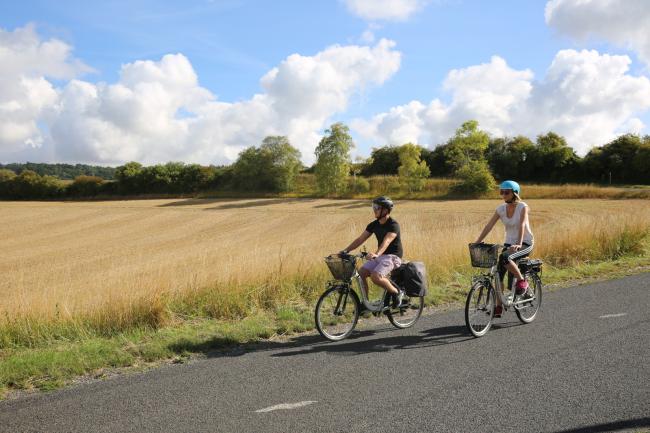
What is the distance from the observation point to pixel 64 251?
31281 millimetres

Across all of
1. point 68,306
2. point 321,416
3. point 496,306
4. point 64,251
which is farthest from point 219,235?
point 321,416

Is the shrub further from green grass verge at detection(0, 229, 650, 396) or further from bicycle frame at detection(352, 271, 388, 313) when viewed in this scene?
bicycle frame at detection(352, 271, 388, 313)

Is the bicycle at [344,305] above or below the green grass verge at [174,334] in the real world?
above

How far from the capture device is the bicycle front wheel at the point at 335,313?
24.2ft

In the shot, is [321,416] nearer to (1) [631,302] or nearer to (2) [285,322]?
(2) [285,322]

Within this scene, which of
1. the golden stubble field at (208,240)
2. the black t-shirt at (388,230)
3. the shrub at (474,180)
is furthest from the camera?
the shrub at (474,180)

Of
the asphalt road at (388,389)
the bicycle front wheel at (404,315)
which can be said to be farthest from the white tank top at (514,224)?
the bicycle front wheel at (404,315)

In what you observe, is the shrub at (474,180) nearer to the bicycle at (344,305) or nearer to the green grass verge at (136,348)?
the green grass verge at (136,348)

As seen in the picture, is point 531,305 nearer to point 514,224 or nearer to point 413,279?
point 514,224

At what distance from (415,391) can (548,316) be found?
4.21 meters

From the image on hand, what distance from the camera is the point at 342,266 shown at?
286 inches

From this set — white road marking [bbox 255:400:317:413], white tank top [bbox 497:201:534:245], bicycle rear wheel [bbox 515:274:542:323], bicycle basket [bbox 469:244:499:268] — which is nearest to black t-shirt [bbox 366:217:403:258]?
bicycle basket [bbox 469:244:499:268]

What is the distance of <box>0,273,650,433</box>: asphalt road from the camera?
15.0ft

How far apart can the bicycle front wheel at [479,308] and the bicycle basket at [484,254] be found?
0.97ft
